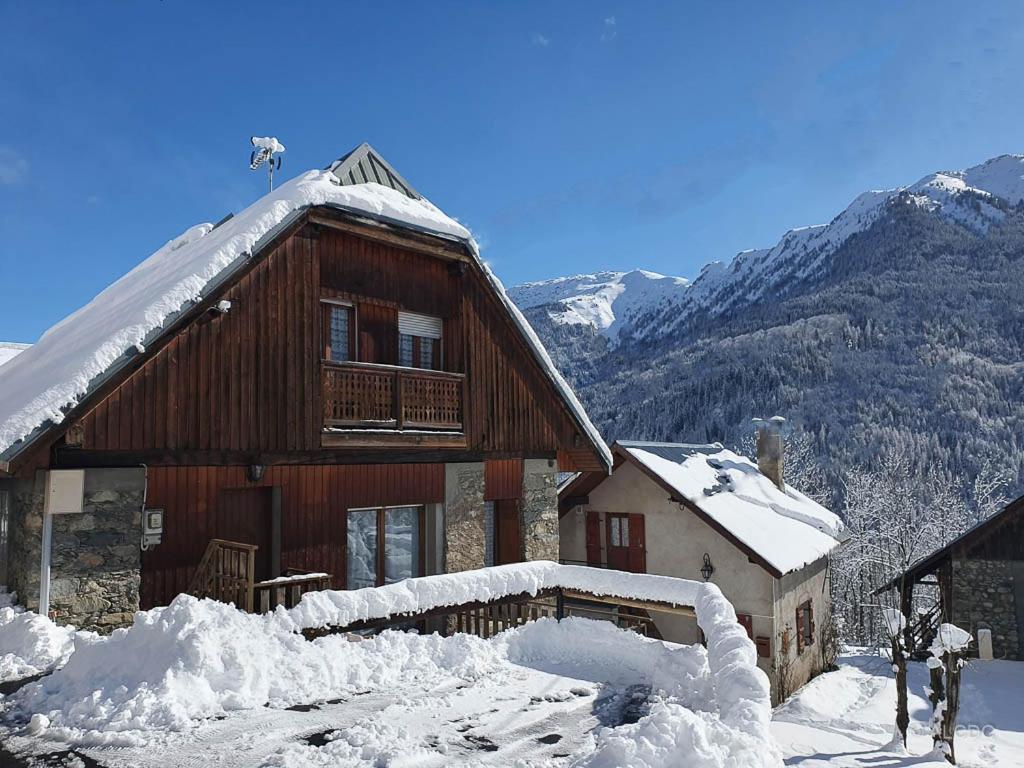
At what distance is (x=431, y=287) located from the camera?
13.1 meters

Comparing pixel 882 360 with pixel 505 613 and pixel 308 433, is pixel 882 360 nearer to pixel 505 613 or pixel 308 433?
pixel 505 613

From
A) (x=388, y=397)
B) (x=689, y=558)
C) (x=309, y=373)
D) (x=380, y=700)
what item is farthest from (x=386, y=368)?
(x=689, y=558)

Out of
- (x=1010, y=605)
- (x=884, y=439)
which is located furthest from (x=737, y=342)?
(x=1010, y=605)

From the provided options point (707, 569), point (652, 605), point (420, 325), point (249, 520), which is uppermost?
point (420, 325)

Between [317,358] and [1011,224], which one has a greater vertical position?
[1011,224]

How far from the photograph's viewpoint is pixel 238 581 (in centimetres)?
866

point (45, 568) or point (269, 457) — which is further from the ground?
point (269, 457)

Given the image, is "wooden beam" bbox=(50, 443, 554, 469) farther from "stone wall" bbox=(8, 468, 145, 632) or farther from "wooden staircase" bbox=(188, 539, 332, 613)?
"wooden staircase" bbox=(188, 539, 332, 613)

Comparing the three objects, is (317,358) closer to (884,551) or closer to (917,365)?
(884,551)

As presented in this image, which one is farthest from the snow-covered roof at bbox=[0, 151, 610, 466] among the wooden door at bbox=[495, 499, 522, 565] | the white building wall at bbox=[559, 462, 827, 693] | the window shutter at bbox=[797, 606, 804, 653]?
the window shutter at bbox=[797, 606, 804, 653]

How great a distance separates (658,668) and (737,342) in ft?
442

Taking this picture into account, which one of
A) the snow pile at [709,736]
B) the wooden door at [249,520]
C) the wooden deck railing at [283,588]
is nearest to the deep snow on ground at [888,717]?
the snow pile at [709,736]

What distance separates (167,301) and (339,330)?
3.41 meters

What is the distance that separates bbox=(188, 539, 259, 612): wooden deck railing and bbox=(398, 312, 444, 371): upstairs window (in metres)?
4.67
